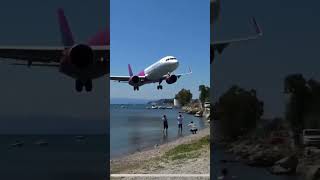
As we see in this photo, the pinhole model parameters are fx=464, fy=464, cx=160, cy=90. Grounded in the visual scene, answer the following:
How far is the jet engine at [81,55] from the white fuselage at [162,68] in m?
20.2

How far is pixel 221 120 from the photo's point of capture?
40.0 ft

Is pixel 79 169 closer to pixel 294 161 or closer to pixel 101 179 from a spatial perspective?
pixel 101 179

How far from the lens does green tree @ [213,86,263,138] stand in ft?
36.8

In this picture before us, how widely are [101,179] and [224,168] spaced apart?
10.7ft

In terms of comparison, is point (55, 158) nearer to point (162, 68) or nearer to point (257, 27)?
point (257, 27)

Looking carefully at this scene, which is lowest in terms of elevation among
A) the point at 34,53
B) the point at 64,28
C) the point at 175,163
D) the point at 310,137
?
the point at 175,163

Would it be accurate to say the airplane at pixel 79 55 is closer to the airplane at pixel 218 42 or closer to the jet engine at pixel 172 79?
the airplane at pixel 218 42

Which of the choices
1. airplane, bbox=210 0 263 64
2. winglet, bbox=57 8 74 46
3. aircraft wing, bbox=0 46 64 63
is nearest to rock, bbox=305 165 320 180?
airplane, bbox=210 0 263 64

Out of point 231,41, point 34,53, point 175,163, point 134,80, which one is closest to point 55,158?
point 34,53

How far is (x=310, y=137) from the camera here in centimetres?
1152

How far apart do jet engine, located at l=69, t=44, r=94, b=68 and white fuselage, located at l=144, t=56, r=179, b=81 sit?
20176 mm

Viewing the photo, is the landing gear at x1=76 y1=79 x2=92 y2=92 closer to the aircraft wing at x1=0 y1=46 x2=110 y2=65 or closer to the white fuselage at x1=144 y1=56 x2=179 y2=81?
the aircraft wing at x1=0 y1=46 x2=110 y2=65

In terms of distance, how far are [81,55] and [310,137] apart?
5941mm

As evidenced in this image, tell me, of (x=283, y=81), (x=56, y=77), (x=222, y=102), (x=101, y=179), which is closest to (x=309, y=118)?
(x=283, y=81)
